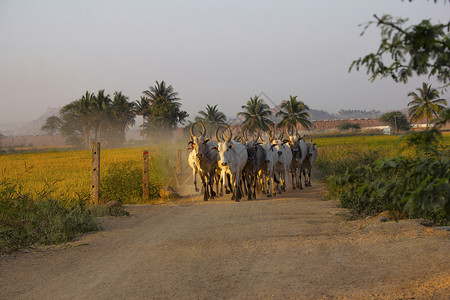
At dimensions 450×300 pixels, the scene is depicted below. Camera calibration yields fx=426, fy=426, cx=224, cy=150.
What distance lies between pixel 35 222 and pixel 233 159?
6.54m

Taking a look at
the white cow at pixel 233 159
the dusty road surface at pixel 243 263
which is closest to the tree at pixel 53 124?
the white cow at pixel 233 159

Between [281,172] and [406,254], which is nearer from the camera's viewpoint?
[406,254]

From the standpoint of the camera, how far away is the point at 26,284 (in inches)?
214

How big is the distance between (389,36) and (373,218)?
243 inches

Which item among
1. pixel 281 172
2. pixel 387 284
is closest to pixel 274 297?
pixel 387 284

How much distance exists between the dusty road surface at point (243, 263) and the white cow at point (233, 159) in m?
4.42

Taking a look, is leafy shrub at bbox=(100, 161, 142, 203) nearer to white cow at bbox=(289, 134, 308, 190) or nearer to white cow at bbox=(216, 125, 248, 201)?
white cow at bbox=(216, 125, 248, 201)

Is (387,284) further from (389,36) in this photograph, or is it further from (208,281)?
(389,36)

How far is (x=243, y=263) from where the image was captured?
228 inches

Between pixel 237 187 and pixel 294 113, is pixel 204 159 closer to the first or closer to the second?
pixel 237 187

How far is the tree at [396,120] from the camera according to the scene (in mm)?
79500

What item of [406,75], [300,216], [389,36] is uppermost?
[389,36]

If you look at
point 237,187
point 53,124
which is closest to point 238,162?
point 237,187

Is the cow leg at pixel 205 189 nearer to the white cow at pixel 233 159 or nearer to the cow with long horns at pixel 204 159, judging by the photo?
the cow with long horns at pixel 204 159
